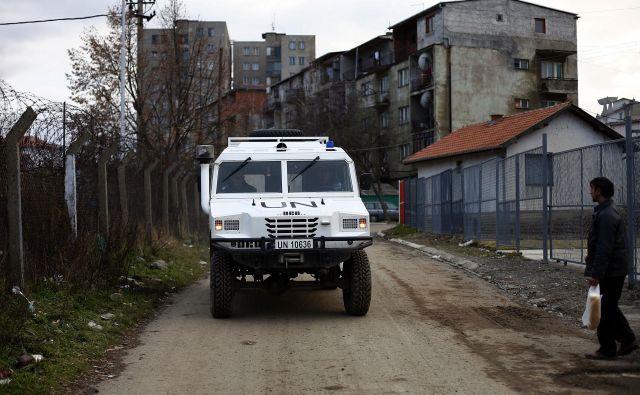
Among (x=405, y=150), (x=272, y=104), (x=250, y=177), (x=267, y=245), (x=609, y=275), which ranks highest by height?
(x=272, y=104)

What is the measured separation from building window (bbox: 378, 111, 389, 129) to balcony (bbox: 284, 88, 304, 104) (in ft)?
28.6

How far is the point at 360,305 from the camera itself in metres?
9.98

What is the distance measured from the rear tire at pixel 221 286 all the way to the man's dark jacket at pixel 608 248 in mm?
4617

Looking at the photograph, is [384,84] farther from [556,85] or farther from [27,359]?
[27,359]

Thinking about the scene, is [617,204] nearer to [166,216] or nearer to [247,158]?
[247,158]

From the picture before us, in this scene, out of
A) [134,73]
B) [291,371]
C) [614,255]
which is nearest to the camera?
[291,371]

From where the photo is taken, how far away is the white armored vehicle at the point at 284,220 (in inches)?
387

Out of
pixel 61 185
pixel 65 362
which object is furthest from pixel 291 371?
pixel 61 185

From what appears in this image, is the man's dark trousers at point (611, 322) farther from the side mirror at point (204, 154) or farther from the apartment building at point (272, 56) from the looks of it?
the apartment building at point (272, 56)

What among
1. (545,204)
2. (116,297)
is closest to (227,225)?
(116,297)

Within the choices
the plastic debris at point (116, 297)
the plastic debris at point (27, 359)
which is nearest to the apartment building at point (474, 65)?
the plastic debris at point (116, 297)

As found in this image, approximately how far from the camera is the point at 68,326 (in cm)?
846

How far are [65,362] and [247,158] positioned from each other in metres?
4.98

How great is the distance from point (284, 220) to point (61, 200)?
147 inches
